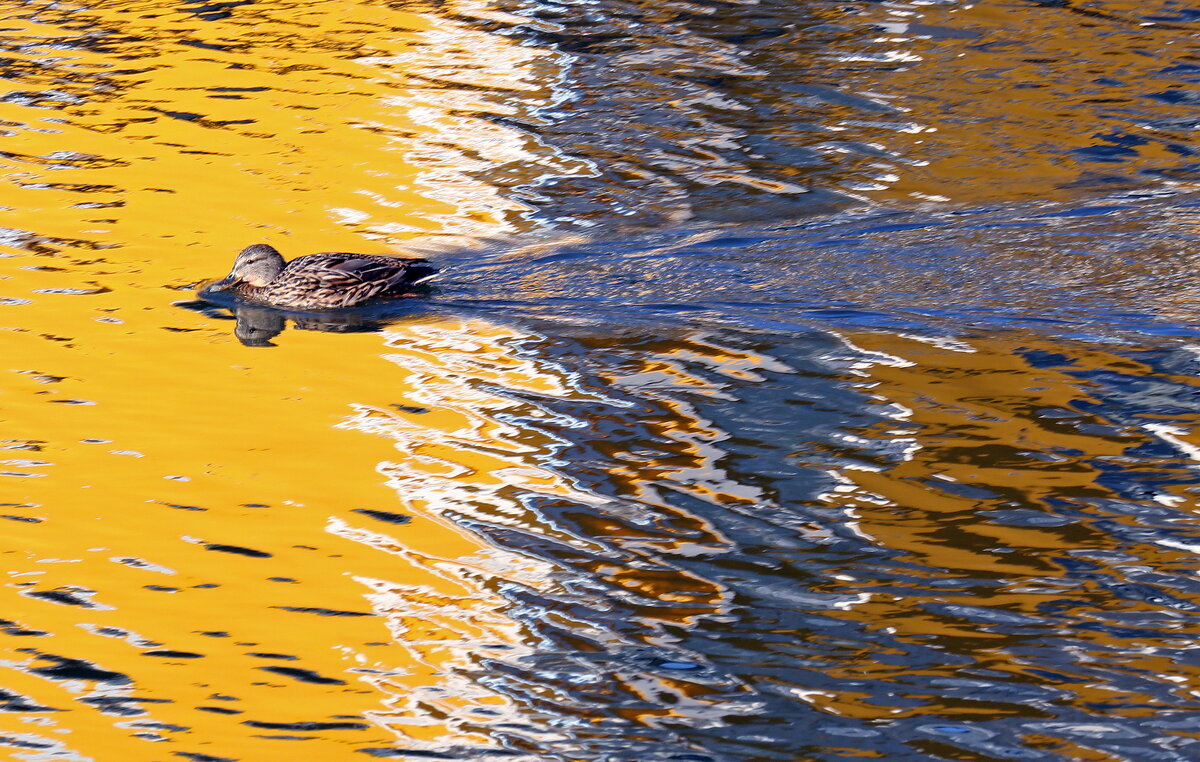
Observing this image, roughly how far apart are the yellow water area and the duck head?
381 mm

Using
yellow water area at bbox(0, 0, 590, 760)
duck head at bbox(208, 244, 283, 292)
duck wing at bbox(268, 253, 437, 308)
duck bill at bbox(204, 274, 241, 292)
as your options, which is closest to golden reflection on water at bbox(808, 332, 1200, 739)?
yellow water area at bbox(0, 0, 590, 760)

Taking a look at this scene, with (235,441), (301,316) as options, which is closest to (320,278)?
(301,316)

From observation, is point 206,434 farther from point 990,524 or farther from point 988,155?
point 988,155

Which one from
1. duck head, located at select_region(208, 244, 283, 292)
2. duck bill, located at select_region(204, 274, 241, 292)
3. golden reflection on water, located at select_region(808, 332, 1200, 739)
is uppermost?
duck head, located at select_region(208, 244, 283, 292)

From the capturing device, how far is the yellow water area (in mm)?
5117

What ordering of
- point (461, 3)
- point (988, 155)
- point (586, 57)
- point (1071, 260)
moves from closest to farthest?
point (1071, 260)
point (988, 155)
point (586, 57)
point (461, 3)

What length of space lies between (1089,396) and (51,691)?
4.81 m

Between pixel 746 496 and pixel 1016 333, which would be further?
pixel 1016 333

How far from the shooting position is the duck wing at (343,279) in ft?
29.8

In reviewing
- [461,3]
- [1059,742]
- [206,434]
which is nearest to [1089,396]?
[1059,742]

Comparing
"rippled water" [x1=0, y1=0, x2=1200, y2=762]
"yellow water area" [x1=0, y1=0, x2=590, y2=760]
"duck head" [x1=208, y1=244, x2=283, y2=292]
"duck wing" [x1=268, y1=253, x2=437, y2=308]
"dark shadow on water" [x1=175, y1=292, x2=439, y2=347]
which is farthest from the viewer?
"duck head" [x1=208, y1=244, x2=283, y2=292]

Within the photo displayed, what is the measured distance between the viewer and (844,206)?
10.3m

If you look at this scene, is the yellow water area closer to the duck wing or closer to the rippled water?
the rippled water

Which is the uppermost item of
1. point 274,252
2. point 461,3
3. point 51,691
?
point 461,3
